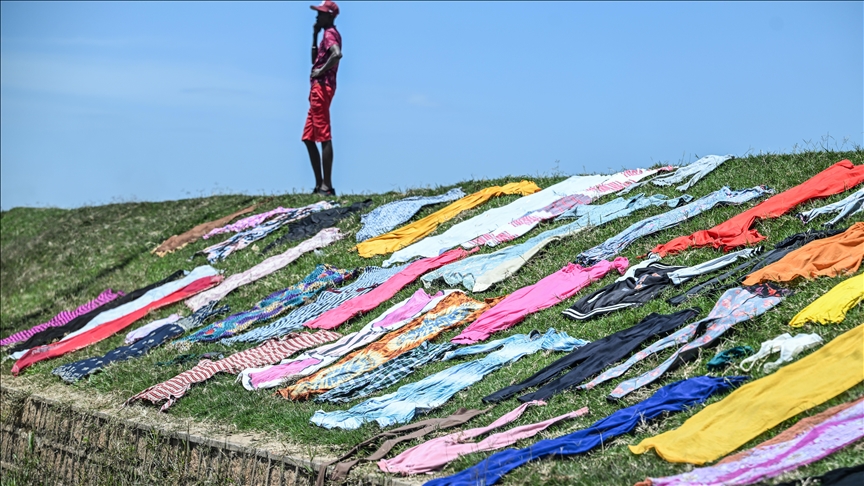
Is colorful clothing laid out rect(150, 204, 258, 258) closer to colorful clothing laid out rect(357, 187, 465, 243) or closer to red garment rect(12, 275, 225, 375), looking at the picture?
red garment rect(12, 275, 225, 375)

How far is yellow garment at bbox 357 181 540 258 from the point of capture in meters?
12.8

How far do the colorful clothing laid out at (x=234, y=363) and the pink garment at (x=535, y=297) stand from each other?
195cm

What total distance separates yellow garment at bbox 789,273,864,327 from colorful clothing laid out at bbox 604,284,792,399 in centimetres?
40

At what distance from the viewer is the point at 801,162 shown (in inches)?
430

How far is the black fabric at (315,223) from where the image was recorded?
1446 cm

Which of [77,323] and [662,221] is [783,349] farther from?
[77,323]

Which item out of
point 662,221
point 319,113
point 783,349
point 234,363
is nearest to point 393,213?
point 319,113

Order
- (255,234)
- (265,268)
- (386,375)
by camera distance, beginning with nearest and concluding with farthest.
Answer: (386,375)
(265,268)
(255,234)

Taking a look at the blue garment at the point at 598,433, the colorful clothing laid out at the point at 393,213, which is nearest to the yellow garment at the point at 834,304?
the blue garment at the point at 598,433

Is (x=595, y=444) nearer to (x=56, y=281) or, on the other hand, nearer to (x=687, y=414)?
(x=687, y=414)

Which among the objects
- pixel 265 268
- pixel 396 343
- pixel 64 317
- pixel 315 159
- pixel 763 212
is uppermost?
pixel 315 159

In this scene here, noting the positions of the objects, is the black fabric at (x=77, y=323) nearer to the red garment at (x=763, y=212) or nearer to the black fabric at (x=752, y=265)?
the red garment at (x=763, y=212)

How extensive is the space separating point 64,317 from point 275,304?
180 inches

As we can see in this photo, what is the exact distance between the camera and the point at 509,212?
41.2 ft
